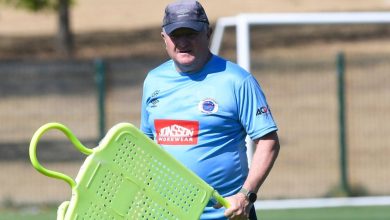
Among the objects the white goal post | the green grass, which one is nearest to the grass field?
the green grass

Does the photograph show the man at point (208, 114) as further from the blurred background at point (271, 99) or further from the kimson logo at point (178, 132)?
the blurred background at point (271, 99)

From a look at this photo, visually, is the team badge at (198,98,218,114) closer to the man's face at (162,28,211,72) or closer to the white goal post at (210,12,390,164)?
the man's face at (162,28,211,72)

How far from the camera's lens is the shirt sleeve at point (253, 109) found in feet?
17.3

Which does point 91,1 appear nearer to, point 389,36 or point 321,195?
point 389,36

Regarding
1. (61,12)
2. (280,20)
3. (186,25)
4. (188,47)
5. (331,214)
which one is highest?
(186,25)

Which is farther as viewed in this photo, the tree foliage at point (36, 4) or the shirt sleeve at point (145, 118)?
the tree foliage at point (36, 4)

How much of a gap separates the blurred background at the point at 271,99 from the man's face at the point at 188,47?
27.3ft

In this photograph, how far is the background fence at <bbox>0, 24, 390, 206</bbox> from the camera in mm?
14414

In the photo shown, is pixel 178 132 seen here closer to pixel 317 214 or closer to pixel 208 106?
pixel 208 106

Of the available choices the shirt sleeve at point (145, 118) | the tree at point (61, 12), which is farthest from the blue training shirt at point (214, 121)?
the tree at point (61, 12)

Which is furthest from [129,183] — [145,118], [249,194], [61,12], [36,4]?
[61,12]

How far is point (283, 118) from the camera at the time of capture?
17156 mm

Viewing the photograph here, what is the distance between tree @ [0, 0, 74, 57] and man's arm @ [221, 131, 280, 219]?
20454 millimetres

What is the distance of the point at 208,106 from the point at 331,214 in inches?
262
